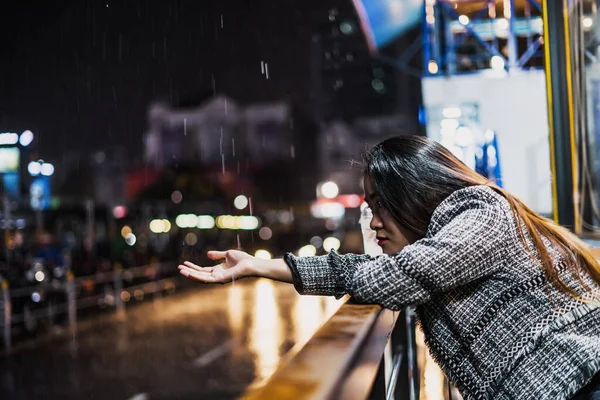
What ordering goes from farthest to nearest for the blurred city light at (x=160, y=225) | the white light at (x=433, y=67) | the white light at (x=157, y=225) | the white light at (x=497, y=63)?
1. the blurred city light at (x=160, y=225)
2. the white light at (x=157, y=225)
3. the white light at (x=497, y=63)
4. the white light at (x=433, y=67)

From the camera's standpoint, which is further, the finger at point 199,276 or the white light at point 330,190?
the white light at point 330,190

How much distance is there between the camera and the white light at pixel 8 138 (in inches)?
1066

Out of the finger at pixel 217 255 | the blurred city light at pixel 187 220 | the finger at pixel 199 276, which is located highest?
the finger at pixel 217 255

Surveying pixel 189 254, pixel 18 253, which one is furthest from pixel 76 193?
pixel 18 253

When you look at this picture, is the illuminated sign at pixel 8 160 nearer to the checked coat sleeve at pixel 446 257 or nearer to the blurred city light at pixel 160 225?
the checked coat sleeve at pixel 446 257

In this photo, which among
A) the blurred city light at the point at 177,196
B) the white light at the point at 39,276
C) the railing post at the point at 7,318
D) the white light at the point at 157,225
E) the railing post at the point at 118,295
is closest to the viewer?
the railing post at the point at 7,318

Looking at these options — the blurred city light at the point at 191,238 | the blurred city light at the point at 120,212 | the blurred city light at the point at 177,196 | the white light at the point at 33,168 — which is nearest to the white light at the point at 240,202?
the blurred city light at the point at 177,196

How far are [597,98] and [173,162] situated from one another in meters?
106

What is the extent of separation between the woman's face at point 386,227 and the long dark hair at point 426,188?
21 millimetres

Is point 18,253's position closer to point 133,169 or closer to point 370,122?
point 370,122

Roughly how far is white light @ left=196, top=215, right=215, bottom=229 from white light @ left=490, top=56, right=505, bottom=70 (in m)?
62.8

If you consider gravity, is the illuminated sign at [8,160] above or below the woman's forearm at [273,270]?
above

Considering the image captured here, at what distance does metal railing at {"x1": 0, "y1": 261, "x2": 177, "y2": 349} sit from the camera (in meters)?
13.9

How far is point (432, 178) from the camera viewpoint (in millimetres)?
1938
